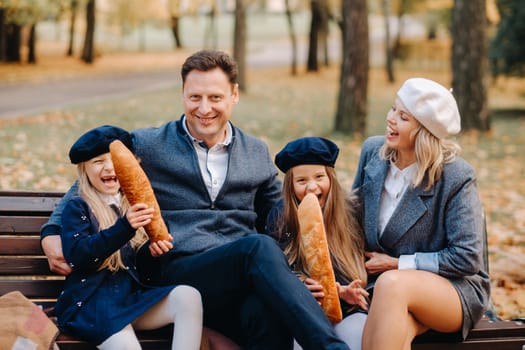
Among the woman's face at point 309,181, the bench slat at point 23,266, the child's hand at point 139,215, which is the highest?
the woman's face at point 309,181

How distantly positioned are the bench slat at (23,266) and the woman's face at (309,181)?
139cm

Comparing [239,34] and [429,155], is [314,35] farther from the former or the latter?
[429,155]

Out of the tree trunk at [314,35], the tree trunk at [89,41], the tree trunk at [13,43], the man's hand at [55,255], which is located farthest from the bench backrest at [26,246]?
the tree trunk at [13,43]

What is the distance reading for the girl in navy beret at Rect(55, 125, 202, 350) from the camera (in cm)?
352

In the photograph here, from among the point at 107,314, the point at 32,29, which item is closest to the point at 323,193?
the point at 107,314

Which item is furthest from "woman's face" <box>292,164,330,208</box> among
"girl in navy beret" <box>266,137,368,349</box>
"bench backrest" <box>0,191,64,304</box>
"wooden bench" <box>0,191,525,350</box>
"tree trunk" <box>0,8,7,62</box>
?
→ "tree trunk" <box>0,8,7,62</box>

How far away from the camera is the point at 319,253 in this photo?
11.8 ft

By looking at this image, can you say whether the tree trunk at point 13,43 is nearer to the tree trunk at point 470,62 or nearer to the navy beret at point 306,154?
the tree trunk at point 470,62

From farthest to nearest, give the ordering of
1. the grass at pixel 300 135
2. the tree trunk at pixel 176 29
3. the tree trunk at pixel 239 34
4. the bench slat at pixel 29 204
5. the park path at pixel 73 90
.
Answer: the tree trunk at pixel 176 29, the tree trunk at pixel 239 34, the park path at pixel 73 90, the grass at pixel 300 135, the bench slat at pixel 29 204

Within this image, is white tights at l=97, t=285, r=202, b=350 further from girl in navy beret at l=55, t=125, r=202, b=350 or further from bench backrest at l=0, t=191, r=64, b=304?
bench backrest at l=0, t=191, r=64, b=304

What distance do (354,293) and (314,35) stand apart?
1067 inches

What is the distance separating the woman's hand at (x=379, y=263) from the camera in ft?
12.7

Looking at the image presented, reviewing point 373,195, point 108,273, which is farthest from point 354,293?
point 108,273

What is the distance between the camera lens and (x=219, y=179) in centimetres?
420
